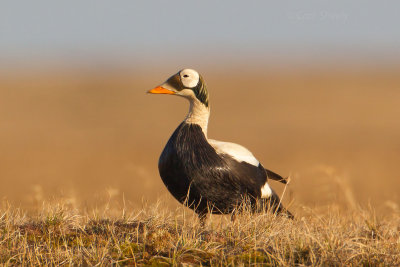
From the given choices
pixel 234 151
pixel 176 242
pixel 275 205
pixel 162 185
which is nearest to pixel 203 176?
pixel 234 151

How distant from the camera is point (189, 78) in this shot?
21.0 feet

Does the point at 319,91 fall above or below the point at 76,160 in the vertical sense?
above

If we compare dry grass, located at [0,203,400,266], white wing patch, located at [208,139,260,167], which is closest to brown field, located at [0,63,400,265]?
dry grass, located at [0,203,400,266]

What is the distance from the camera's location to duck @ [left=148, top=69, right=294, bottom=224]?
5996 mm

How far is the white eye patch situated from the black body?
439 mm

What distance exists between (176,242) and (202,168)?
1325mm

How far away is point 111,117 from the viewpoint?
3147 cm

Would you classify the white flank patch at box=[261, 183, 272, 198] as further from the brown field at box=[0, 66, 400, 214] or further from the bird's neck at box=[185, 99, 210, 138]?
the bird's neck at box=[185, 99, 210, 138]

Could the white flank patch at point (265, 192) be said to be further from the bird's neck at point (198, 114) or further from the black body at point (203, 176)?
the bird's neck at point (198, 114)

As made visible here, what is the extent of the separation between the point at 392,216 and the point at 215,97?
35.4 m

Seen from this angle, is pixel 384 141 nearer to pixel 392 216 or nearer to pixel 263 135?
pixel 263 135

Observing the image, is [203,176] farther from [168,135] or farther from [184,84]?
[168,135]

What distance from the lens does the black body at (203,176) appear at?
598 centimetres

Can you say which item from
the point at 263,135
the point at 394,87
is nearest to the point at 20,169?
the point at 263,135
